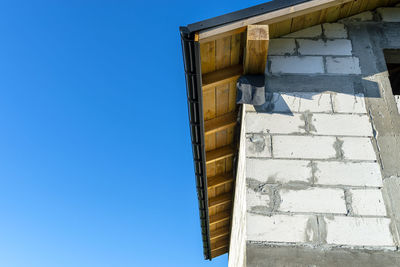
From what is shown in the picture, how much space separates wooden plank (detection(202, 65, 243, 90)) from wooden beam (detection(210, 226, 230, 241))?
381 centimetres

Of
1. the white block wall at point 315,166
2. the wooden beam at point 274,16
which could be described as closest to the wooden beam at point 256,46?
the wooden beam at point 274,16

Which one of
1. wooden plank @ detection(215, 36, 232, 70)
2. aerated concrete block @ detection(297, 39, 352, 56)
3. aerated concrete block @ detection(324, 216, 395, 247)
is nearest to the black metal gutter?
wooden plank @ detection(215, 36, 232, 70)

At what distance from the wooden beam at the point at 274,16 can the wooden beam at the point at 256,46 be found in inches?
2.2

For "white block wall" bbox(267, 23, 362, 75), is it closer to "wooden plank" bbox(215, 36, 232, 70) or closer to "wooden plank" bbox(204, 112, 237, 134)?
"wooden plank" bbox(215, 36, 232, 70)

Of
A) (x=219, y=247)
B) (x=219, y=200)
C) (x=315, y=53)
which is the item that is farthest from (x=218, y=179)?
(x=219, y=247)

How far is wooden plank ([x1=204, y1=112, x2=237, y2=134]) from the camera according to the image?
3604 mm

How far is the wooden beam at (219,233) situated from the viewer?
21.1ft

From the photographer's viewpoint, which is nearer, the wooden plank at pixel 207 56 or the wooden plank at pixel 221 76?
the wooden plank at pixel 207 56

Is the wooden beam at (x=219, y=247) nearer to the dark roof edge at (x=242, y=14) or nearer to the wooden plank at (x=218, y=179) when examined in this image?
the wooden plank at (x=218, y=179)

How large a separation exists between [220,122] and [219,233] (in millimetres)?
3393

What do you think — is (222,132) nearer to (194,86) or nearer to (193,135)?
(193,135)

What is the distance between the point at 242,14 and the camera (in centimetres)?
277

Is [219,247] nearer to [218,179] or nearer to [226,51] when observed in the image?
[218,179]

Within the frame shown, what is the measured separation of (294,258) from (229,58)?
1556 mm
